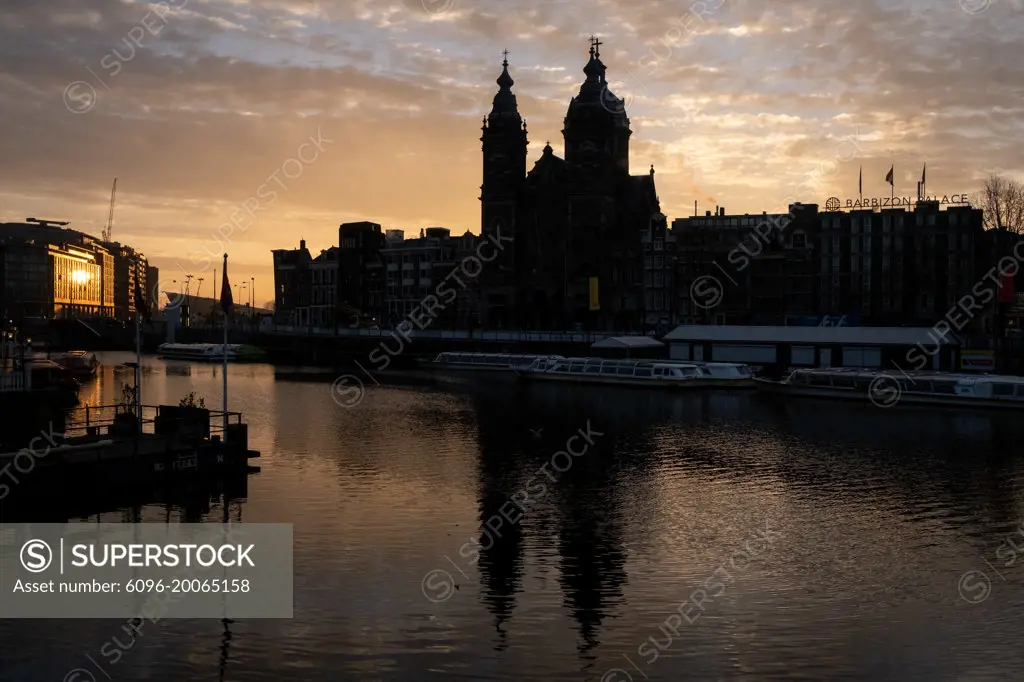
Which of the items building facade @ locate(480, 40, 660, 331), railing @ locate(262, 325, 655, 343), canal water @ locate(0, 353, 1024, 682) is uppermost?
building facade @ locate(480, 40, 660, 331)

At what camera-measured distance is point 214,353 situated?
165m

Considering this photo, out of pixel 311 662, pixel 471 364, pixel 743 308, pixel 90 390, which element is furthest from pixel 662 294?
pixel 311 662

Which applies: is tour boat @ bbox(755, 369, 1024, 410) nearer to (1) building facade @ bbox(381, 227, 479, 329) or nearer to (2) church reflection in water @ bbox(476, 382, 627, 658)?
(2) church reflection in water @ bbox(476, 382, 627, 658)

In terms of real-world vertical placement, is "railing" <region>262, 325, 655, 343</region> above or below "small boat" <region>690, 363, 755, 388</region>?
above

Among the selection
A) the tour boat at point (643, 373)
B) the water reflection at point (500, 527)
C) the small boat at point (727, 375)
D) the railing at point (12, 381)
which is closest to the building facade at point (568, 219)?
the tour boat at point (643, 373)

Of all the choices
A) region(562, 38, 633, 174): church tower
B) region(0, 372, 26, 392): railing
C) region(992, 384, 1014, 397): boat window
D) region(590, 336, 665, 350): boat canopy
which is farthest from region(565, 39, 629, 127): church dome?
region(0, 372, 26, 392): railing

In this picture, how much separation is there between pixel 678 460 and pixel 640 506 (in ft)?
43.4

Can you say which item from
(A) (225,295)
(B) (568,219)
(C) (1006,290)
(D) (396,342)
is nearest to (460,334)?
(D) (396,342)

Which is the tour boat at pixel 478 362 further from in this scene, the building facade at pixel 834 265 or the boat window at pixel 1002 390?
the boat window at pixel 1002 390

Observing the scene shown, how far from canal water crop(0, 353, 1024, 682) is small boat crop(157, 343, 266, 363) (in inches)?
4080

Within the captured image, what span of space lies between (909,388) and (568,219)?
77.4 metres

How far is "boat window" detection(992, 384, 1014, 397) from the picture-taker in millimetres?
80375

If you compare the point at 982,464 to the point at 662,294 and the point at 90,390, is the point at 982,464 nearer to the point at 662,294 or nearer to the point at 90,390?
the point at 90,390

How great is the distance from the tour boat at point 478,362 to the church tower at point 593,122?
1628 inches
